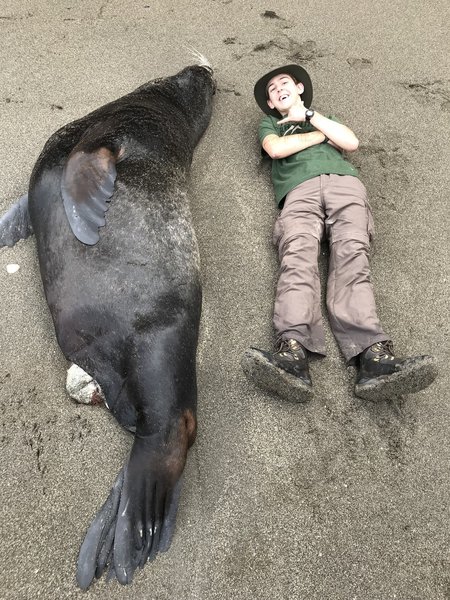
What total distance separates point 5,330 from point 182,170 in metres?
1.36

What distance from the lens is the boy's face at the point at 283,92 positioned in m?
3.36

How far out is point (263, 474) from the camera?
2201 mm

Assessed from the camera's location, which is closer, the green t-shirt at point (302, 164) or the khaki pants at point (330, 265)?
the khaki pants at point (330, 265)

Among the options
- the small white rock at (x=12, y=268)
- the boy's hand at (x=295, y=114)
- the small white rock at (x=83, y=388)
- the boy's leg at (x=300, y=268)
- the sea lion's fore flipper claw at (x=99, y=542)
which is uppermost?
the boy's hand at (x=295, y=114)

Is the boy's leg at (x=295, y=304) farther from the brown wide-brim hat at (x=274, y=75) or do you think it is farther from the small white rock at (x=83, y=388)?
the brown wide-brim hat at (x=274, y=75)

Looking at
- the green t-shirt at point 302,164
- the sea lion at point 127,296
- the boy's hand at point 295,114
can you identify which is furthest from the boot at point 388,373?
the boy's hand at point 295,114

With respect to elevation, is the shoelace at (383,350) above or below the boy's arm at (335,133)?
below

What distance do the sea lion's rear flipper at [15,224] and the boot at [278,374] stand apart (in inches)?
61.1

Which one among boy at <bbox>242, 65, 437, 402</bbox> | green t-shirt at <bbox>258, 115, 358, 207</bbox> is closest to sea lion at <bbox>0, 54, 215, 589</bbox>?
boy at <bbox>242, 65, 437, 402</bbox>

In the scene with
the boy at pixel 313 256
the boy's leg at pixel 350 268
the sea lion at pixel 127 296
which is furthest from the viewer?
the boy's leg at pixel 350 268

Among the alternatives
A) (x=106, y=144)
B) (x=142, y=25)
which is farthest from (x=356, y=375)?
(x=142, y=25)

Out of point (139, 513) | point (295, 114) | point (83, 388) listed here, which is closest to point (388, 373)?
point (139, 513)

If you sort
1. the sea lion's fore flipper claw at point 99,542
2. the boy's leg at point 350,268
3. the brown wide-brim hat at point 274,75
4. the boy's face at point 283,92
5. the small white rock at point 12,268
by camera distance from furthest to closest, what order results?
1. the brown wide-brim hat at point 274,75
2. the boy's face at point 283,92
3. the small white rock at point 12,268
4. the boy's leg at point 350,268
5. the sea lion's fore flipper claw at point 99,542

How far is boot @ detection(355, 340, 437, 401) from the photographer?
2.18 meters
